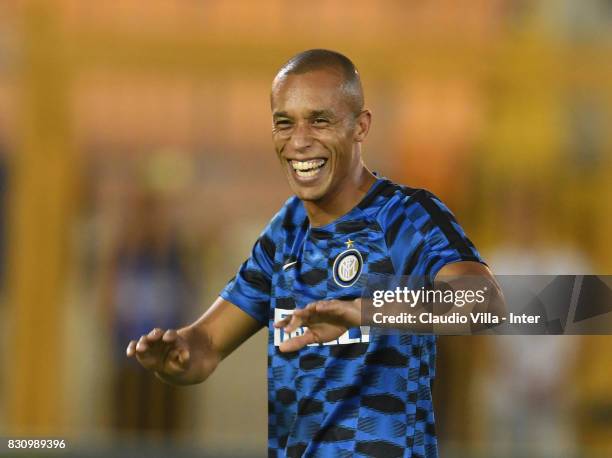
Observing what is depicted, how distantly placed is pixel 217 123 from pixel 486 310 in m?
6.57

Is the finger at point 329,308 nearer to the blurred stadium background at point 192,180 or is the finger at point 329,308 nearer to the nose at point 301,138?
the nose at point 301,138

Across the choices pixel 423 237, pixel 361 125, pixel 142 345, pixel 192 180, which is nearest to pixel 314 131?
pixel 361 125

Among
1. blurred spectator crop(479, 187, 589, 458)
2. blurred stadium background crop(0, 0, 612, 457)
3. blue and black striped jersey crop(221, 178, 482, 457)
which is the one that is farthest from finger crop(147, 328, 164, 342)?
blurred spectator crop(479, 187, 589, 458)

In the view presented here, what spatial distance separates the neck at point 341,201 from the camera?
11.2ft

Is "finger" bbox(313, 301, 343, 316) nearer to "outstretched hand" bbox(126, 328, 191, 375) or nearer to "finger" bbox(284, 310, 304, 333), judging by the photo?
"finger" bbox(284, 310, 304, 333)

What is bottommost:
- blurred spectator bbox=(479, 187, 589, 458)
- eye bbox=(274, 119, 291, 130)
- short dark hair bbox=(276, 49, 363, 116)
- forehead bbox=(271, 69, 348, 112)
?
blurred spectator bbox=(479, 187, 589, 458)

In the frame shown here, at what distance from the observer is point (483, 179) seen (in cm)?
867

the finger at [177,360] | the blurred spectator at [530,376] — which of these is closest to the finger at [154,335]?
the finger at [177,360]

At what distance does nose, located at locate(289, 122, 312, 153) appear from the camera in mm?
3324

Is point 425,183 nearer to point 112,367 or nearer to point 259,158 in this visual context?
point 112,367

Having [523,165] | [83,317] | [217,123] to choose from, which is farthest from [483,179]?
[83,317]

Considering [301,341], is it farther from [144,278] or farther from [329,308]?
[144,278]

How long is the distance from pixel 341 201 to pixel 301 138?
0.74 ft

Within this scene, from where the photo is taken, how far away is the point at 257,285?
3.60 m
